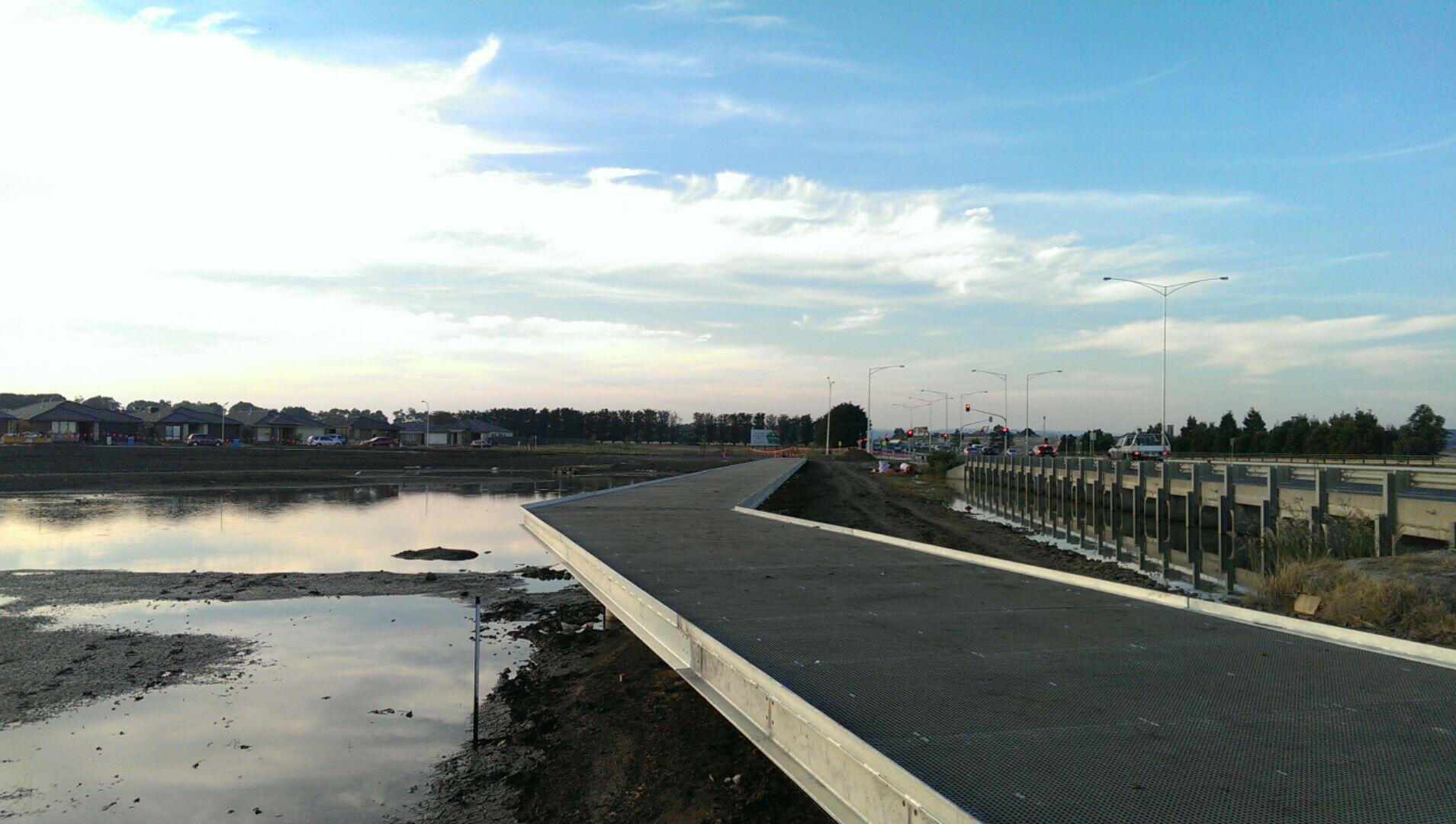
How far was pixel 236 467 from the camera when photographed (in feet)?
174

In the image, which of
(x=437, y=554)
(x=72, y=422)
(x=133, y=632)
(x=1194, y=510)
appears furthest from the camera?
(x=72, y=422)

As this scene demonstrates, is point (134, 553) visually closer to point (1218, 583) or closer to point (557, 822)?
point (557, 822)

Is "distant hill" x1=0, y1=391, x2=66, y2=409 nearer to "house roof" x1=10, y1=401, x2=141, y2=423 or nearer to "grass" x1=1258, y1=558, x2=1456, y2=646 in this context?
"house roof" x1=10, y1=401, x2=141, y2=423

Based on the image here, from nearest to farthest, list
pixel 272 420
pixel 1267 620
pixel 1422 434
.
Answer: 1. pixel 1267 620
2. pixel 1422 434
3. pixel 272 420

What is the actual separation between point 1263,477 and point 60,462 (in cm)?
6149

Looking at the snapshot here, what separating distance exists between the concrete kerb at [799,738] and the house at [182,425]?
4677 inches

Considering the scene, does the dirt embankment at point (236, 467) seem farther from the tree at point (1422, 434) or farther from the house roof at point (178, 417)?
the tree at point (1422, 434)

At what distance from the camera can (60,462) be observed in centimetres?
5150

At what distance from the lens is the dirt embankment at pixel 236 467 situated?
39844mm

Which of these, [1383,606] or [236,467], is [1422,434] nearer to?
[1383,606]

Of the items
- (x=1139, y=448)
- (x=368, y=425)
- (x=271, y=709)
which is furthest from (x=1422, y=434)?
(x=368, y=425)

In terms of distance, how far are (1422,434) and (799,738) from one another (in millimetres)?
82219

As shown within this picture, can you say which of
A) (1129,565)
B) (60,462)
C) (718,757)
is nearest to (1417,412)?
(1129,565)

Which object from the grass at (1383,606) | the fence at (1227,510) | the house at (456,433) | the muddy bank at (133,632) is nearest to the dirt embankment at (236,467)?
the muddy bank at (133,632)
